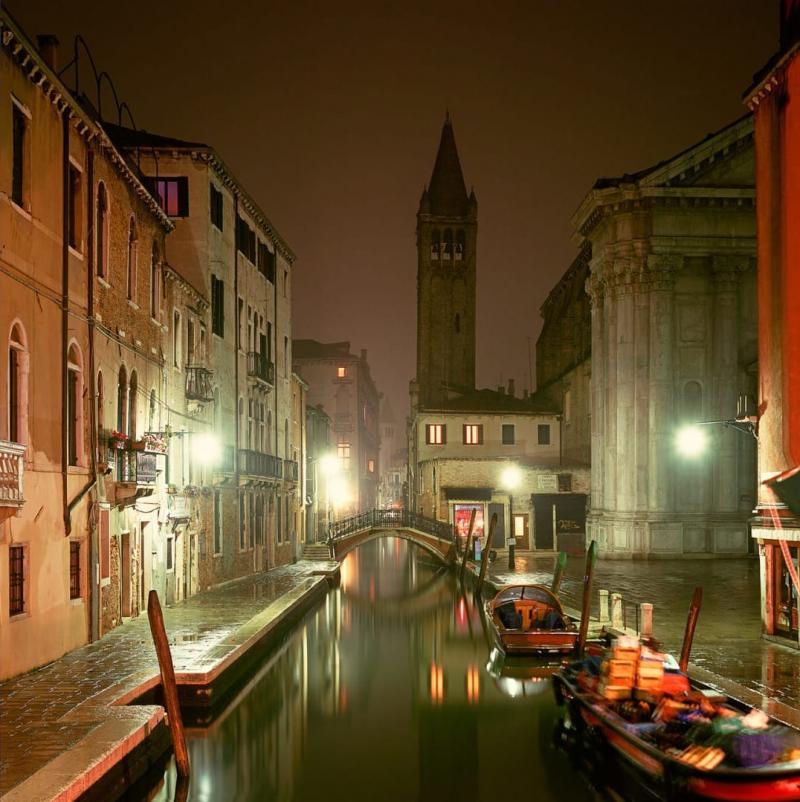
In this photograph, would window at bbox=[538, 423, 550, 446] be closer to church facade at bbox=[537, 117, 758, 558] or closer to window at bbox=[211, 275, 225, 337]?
church facade at bbox=[537, 117, 758, 558]

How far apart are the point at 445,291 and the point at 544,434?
20.5m

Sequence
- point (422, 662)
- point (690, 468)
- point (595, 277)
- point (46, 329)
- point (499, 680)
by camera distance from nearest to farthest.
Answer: point (46, 329) < point (499, 680) < point (422, 662) < point (690, 468) < point (595, 277)

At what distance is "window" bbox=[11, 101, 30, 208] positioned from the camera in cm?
1384

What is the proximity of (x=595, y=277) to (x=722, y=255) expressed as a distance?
193 inches

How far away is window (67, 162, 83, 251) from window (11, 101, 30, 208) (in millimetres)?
1735

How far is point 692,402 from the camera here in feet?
115

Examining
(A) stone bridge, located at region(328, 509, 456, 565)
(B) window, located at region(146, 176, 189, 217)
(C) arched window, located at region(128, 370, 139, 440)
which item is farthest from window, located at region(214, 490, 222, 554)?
(A) stone bridge, located at region(328, 509, 456, 565)

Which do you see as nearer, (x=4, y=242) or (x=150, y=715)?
(x=150, y=715)

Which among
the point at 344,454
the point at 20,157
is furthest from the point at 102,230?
the point at 344,454

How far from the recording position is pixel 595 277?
123 ft

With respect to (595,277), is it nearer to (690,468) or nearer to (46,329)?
(690,468)

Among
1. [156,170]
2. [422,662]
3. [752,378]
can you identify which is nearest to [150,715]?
[422,662]

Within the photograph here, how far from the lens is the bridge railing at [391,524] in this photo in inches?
1660

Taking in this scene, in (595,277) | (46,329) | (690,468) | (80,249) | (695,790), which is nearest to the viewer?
(695,790)
